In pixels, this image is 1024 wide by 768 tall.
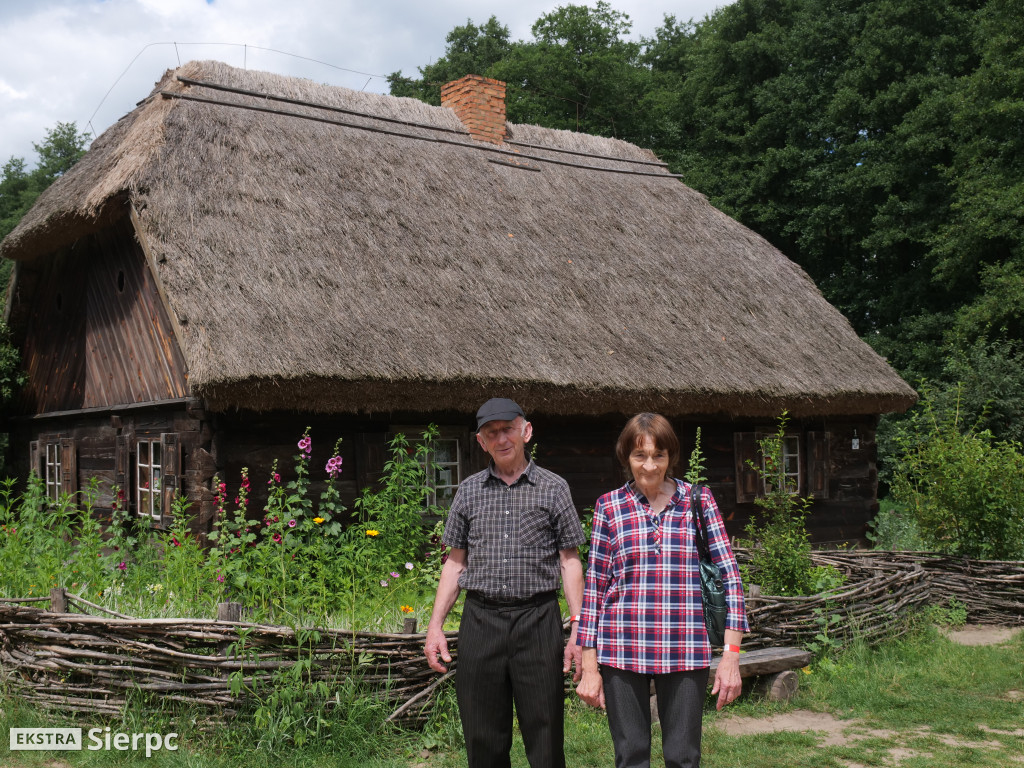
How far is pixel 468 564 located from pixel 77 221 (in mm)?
7944

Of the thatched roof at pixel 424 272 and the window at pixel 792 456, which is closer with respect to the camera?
the thatched roof at pixel 424 272

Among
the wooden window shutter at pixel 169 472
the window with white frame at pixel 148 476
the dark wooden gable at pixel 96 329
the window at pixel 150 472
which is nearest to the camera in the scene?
the wooden window shutter at pixel 169 472

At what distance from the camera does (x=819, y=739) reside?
4844mm

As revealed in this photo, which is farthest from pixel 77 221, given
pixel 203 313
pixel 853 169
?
pixel 853 169

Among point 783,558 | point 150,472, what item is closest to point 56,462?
point 150,472

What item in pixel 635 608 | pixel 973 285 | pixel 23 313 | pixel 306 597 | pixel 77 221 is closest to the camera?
pixel 635 608

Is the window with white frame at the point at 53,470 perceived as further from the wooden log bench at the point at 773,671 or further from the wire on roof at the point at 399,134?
the wooden log bench at the point at 773,671

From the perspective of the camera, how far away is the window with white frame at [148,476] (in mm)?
9180

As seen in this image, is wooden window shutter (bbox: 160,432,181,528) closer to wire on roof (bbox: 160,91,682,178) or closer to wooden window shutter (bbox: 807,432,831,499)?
wire on roof (bbox: 160,91,682,178)

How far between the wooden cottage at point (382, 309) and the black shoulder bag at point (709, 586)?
4.95 metres

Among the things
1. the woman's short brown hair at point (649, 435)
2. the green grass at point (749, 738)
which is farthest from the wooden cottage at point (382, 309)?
the woman's short brown hair at point (649, 435)

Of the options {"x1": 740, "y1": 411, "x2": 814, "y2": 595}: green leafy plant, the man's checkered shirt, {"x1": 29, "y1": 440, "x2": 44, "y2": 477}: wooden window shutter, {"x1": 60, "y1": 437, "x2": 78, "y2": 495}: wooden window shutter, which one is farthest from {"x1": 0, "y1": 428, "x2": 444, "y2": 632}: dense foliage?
{"x1": 29, "y1": 440, "x2": 44, "y2": 477}: wooden window shutter

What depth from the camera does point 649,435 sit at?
3.24 meters

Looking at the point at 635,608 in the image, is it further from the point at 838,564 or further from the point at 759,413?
the point at 759,413
